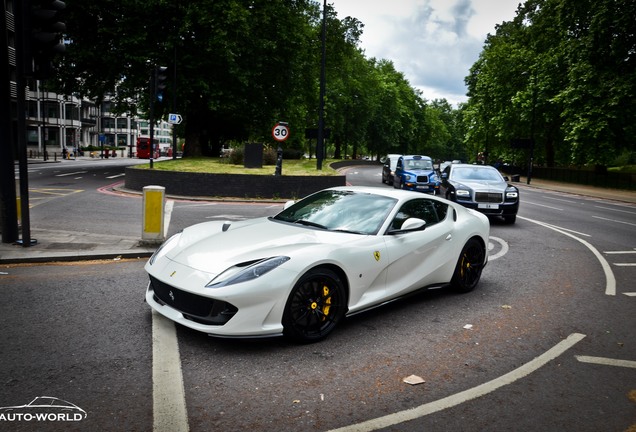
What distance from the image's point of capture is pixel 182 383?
3.54m

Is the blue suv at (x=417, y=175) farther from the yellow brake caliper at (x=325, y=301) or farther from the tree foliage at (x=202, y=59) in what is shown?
the yellow brake caliper at (x=325, y=301)

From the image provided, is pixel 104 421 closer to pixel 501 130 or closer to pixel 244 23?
pixel 244 23

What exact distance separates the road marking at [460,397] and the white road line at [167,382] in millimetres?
1035

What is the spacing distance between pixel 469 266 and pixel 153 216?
16.8 ft

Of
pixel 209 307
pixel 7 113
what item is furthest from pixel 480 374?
pixel 7 113

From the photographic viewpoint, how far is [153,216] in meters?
8.01

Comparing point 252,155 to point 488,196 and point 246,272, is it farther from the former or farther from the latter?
point 246,272

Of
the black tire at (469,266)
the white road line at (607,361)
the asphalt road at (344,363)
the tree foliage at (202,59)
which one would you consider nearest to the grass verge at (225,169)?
the tree foliage at (202,59)

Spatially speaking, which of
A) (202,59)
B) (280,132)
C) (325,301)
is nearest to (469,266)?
(325,301)

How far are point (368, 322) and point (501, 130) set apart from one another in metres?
45.8

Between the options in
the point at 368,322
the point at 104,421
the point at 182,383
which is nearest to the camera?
the point at 104,421

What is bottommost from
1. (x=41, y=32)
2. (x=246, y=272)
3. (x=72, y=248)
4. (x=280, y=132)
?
(x=72, y=248)

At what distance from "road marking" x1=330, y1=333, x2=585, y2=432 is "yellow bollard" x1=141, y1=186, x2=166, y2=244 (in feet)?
19.3

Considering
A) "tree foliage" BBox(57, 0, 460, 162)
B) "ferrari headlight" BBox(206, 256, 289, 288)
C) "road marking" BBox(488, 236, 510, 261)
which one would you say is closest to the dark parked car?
"road marking" BBox(488, 236, 510, 261)
